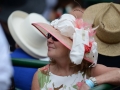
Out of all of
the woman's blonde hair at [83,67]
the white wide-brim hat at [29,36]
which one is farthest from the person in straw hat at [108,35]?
the white wide-brim hat at [29,36]

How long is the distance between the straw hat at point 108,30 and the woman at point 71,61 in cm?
39

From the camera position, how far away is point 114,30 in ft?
7.70

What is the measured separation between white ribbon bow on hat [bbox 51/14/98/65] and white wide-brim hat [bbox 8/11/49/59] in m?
0.93

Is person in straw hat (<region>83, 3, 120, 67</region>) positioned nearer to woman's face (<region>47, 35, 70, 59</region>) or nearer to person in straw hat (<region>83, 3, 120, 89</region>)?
person in straw hat (<region>83, 3, 120, 89</region>)

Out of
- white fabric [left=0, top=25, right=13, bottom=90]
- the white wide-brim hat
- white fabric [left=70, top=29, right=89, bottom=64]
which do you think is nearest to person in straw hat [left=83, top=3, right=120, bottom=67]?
white fabric [left=70, top=29, right=89, bottom=64]

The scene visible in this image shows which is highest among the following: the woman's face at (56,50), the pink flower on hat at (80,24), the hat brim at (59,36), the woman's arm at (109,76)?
the pink flower on hat at (80,24)

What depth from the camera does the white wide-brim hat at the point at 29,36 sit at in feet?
9.50

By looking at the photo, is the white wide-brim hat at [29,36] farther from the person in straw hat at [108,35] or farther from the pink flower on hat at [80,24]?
the pink flower on hat at [80,24]

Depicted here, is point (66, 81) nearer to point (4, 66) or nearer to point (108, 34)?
point (108, 34)

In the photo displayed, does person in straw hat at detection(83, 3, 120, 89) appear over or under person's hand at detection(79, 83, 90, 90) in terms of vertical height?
over

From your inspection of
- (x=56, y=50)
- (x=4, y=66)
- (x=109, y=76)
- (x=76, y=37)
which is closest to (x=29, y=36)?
(x=56, y=50)

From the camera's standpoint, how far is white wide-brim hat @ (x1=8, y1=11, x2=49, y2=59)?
2.89m

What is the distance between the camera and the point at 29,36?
296cm

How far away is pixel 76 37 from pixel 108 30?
51cm
